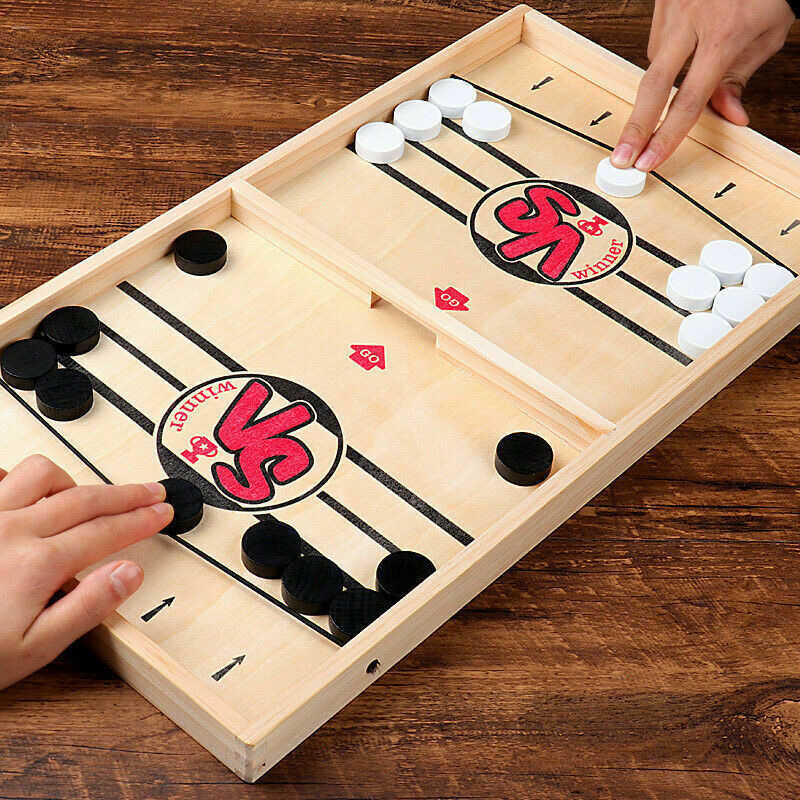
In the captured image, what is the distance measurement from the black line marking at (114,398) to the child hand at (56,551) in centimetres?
14

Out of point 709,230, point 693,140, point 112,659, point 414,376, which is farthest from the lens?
point 693,140

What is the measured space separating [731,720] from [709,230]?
29.2 inches

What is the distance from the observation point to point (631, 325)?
5.23ft

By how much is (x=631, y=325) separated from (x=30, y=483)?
77 cm

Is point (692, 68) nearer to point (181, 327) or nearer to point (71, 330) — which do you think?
point (181, 327)

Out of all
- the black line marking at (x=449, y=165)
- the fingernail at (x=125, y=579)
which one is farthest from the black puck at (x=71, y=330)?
the black line marking at (x=449, y=165)

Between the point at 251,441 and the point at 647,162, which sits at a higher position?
the point at 647,162

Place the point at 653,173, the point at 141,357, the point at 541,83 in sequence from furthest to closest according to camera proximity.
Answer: the point at 541,83
the point at 653,173
the point at 141,357

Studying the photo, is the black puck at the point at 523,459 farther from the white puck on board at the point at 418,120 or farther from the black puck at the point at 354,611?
the white puck on board at the point at 418,120

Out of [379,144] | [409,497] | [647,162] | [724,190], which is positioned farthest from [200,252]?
[724,190]

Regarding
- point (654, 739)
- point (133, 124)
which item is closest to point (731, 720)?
point (654, 739)

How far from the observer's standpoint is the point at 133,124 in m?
1.91

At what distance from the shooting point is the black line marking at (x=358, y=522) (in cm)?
133

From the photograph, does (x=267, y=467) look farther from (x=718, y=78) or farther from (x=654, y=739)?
(x=718, y=78)
